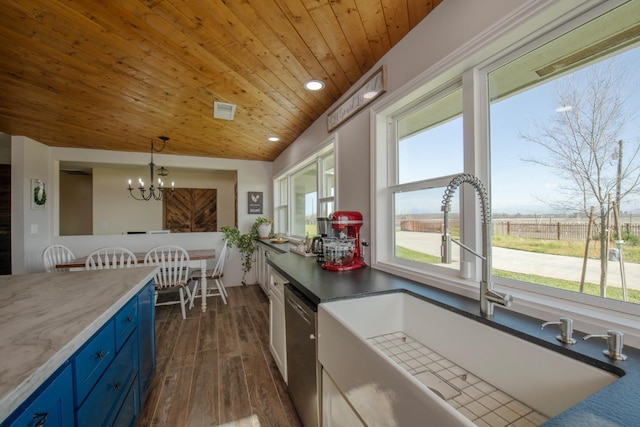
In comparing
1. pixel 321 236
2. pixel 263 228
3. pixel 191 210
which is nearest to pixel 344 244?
pixel 321 236

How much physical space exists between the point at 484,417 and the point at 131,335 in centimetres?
171

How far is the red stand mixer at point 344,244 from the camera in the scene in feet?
6.25

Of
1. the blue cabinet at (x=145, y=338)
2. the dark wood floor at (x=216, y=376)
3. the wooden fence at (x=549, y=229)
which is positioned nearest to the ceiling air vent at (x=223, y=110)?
the blue cabinet at (x=145, y=338)

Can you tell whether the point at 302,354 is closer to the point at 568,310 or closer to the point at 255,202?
the point at 568,310

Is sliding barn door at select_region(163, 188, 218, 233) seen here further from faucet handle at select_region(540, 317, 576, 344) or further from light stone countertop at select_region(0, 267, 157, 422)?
faucet handle at select_region(540, 317, 576, 344)

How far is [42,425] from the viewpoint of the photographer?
2.26ft

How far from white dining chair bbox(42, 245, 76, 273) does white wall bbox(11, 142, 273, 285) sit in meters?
0.24

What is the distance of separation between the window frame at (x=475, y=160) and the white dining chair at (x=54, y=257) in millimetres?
3940

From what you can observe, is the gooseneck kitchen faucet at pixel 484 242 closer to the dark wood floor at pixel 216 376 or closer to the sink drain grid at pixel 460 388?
the sink drain grid at pixel 460 388

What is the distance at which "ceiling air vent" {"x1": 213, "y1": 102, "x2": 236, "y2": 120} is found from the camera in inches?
101

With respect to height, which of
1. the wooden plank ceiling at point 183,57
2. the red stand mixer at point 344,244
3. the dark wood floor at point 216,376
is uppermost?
the wooden plank ceiling at point 183,57

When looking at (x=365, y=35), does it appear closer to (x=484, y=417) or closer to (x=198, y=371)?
(x=484, y=417)

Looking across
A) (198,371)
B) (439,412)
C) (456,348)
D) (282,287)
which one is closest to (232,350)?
(198,371)

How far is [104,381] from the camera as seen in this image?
3.57ft
